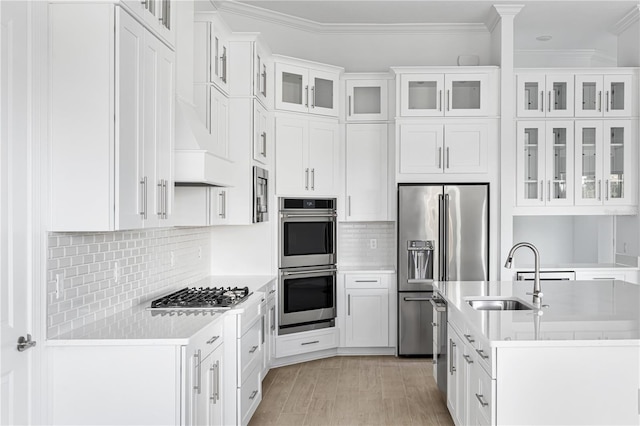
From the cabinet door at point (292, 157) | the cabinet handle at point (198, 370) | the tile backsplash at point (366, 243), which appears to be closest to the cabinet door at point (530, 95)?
the tile backsplash at point (366, 243)

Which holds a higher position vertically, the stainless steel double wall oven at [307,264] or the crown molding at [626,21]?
the crown molding at [626,21]

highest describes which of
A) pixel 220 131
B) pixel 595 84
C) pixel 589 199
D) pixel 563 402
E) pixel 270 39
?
pixel 270 39

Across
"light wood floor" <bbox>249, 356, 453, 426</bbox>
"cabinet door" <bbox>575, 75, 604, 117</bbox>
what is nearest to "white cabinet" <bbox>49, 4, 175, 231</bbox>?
"light wood floor" <bbox>249, 356, 453, 426</bbox>

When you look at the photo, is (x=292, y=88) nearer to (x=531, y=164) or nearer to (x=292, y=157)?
(x=292, y=157)

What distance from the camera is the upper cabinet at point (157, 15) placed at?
2.56 m

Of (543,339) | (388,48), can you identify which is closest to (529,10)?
(388,48)

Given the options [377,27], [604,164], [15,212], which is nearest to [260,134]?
[377,27]

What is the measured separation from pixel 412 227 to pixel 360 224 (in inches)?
30.0

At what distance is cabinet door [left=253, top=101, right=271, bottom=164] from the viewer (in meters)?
4.70

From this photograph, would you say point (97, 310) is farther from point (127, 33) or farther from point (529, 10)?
point (529, 10)

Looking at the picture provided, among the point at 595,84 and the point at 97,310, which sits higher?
→ the point at 595,84

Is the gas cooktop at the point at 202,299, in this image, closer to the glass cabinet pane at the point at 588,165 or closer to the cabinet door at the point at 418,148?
the cabinet door at the point at 418,148

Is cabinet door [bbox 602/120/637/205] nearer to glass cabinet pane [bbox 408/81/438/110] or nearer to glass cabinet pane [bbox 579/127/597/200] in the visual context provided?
glass cabinet pane [bbox 579/127/597/200]

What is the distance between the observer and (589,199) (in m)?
5.57
